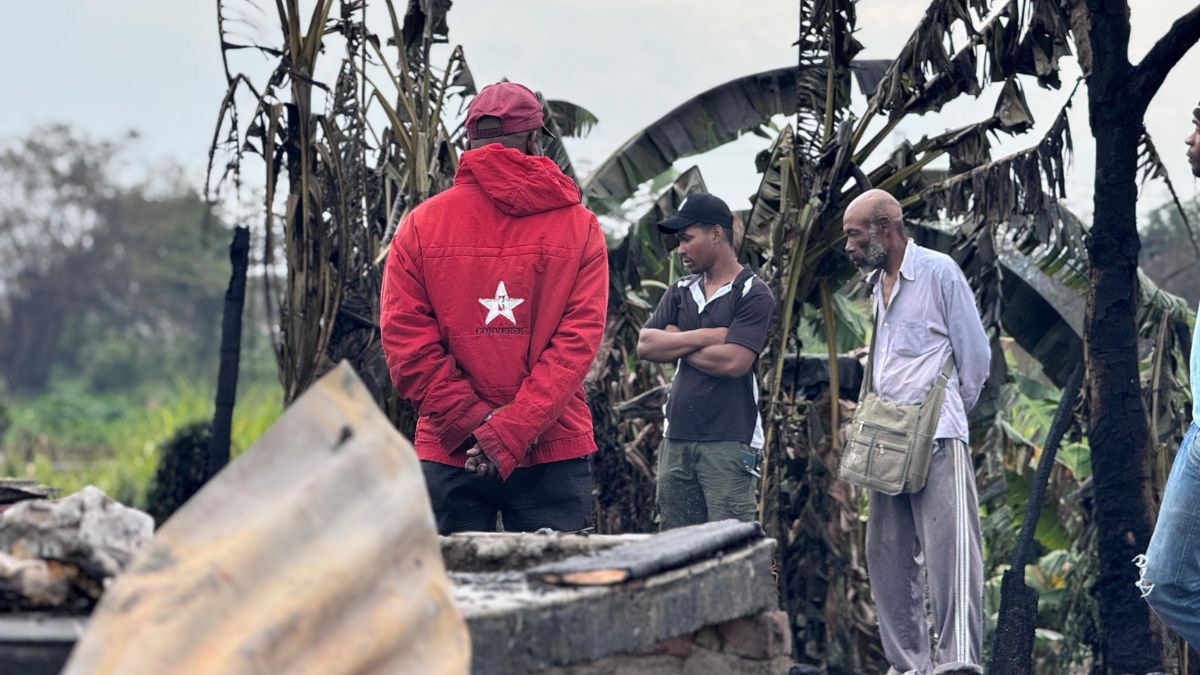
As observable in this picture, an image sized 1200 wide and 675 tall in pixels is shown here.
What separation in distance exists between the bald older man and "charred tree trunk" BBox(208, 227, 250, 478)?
3670 mm

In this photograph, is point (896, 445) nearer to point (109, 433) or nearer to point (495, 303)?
point (495, 303)

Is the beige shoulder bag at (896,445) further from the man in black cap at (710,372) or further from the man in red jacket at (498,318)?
the man in red jacket at (498,318)

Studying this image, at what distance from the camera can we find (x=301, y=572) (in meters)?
2.55

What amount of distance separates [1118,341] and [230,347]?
451cm

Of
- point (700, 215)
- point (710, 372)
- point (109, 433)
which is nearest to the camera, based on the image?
point (710, 372)

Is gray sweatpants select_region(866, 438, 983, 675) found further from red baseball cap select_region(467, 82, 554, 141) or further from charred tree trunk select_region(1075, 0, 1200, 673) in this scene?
red baseball cap select_region(467, 82, 554, 141)

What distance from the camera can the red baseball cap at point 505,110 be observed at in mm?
4742

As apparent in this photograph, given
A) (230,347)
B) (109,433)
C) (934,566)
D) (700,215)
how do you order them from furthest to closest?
(109,433) < (230,347) < (700,215) < (934,566)

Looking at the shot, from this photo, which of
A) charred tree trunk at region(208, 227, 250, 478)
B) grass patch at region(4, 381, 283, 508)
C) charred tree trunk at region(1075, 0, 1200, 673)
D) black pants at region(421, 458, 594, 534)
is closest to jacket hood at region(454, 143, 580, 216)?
black pants at region(421, 458, 594, 534)

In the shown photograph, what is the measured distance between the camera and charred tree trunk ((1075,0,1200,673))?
6691 mm

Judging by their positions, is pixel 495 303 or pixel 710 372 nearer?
pixel 495 303

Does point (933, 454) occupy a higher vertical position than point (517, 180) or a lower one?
lower

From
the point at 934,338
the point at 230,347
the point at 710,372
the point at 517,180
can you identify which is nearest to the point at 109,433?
A: the point at 230,347

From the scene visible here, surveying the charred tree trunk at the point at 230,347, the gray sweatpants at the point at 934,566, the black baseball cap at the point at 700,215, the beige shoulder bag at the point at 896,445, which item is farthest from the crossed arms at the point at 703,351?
the charred tree trunk at the point at 230,347
